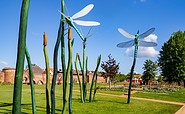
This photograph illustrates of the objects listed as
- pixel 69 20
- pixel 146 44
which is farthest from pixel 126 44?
pixel 69 20

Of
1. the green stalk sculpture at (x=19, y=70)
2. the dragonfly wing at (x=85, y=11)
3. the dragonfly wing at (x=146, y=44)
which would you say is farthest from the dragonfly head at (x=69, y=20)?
the dragonfly wing at (x=146, y=44)

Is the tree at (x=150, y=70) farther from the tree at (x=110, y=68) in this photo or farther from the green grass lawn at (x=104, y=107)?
the green grass lawn at (x=104, y=107)

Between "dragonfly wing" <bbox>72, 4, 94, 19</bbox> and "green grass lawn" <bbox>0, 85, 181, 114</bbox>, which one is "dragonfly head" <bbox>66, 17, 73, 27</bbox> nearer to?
"dragonfly wing" <bbox>72, 4, 94, 19</bbox>

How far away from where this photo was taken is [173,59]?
4156 centimetres

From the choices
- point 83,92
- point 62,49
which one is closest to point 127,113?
point 83,92

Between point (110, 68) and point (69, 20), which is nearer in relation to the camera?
point (69, 20)

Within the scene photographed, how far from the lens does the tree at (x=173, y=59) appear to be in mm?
40938

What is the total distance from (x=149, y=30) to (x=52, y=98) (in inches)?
394

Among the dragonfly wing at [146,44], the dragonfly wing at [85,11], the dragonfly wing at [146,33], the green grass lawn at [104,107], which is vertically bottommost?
the green grass lawn at [104,107]

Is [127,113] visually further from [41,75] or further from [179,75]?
[41,75]

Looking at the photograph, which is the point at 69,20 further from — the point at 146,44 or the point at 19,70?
the point at 146,44

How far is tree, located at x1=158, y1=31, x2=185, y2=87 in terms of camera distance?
40.9 meters

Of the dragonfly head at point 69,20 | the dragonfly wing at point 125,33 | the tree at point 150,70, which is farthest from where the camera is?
the tree at point 150,70

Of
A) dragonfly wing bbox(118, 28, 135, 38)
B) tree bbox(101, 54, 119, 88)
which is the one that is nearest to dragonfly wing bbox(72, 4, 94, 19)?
dragonfly wing bbox(118, 28, 135, 38)
